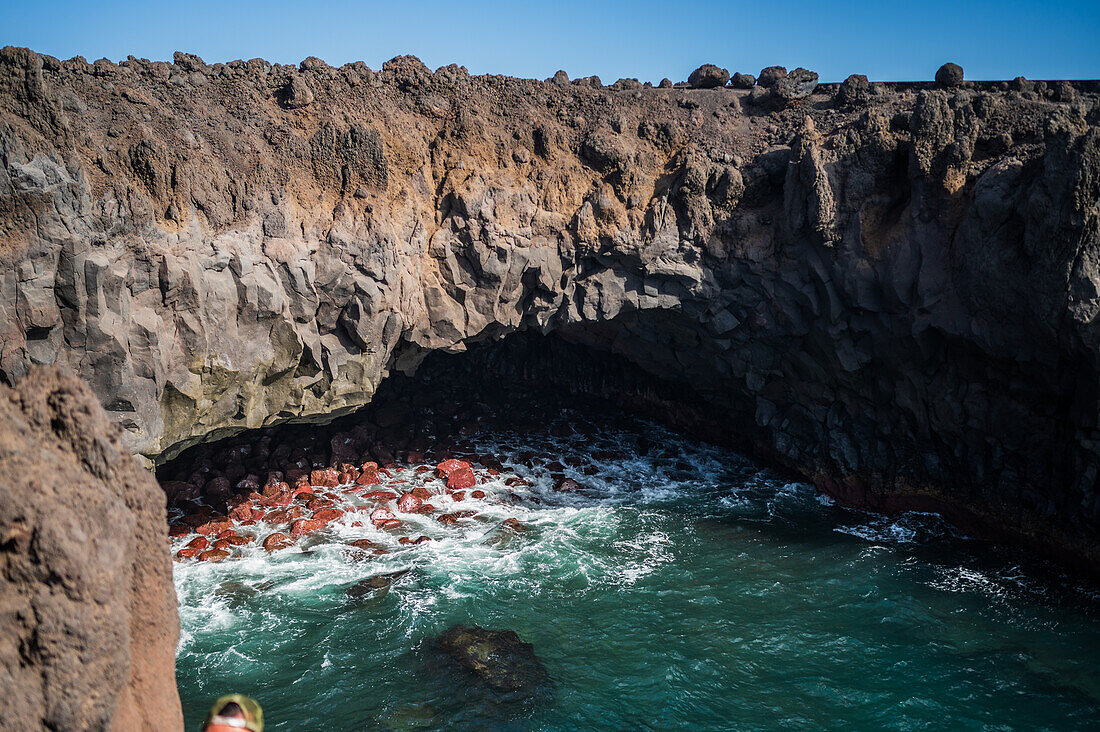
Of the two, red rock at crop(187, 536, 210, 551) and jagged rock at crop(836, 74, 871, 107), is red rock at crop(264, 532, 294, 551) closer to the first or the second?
red rock at crop(187, 536, 210, 551)

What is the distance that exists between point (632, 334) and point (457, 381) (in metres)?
6.66

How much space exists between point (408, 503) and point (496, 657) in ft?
21.0

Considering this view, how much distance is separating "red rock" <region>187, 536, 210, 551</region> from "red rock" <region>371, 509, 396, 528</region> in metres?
3.32

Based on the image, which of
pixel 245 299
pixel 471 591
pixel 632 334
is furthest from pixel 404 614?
pixel 632 334

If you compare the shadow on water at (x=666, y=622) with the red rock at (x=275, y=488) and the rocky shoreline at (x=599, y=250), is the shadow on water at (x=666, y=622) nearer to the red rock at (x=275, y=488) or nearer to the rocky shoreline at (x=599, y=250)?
the rocky shoreline at (x=599, y=250)

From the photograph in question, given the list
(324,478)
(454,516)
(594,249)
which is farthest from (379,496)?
(594,249)

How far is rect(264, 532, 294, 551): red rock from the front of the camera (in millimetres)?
14898

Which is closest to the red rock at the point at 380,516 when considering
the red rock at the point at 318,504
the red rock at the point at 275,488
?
the red rock at the point at 318,504

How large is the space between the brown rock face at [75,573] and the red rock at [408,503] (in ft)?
39.1

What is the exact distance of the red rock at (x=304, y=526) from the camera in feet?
50.9

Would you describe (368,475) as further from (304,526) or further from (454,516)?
(454,516)

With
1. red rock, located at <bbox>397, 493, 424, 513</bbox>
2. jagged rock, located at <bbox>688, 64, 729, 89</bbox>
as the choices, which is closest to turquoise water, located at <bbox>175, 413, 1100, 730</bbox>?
red rock, located at <bbox>397, 493, 424, 513</bbox>

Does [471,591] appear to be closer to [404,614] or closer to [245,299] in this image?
[404,614]

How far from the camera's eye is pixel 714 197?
1742cm
